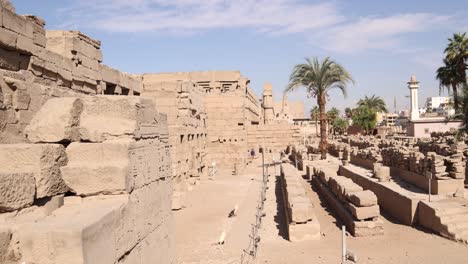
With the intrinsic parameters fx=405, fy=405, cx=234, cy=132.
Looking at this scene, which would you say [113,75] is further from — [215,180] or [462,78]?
[462,78]

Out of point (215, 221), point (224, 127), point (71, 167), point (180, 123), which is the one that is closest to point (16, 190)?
point (71, 167)

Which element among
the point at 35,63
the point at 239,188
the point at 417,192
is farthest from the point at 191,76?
the point at 35,63

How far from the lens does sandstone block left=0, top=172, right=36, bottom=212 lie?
2951 millimetres

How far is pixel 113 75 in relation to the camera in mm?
8938

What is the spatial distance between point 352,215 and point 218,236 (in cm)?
337

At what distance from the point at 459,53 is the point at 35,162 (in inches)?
1309

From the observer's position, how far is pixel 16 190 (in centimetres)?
307

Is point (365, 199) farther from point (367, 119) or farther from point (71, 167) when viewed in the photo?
point (367, 119)

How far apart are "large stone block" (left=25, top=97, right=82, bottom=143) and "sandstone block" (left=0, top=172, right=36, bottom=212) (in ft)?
1.61

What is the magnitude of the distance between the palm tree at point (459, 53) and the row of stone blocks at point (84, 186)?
3174 cm

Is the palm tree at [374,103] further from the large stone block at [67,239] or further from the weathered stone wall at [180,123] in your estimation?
the large stone block at [67,239]

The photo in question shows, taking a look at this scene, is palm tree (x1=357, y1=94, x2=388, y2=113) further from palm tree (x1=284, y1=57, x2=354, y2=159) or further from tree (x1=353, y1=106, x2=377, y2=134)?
palm tree (x1=284, y1=57, x2=354, y2=159)

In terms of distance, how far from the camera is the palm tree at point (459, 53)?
3011cm

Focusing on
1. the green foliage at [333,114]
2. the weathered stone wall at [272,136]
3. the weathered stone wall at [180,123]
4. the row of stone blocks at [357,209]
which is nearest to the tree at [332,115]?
the green foliage at [333,114]
